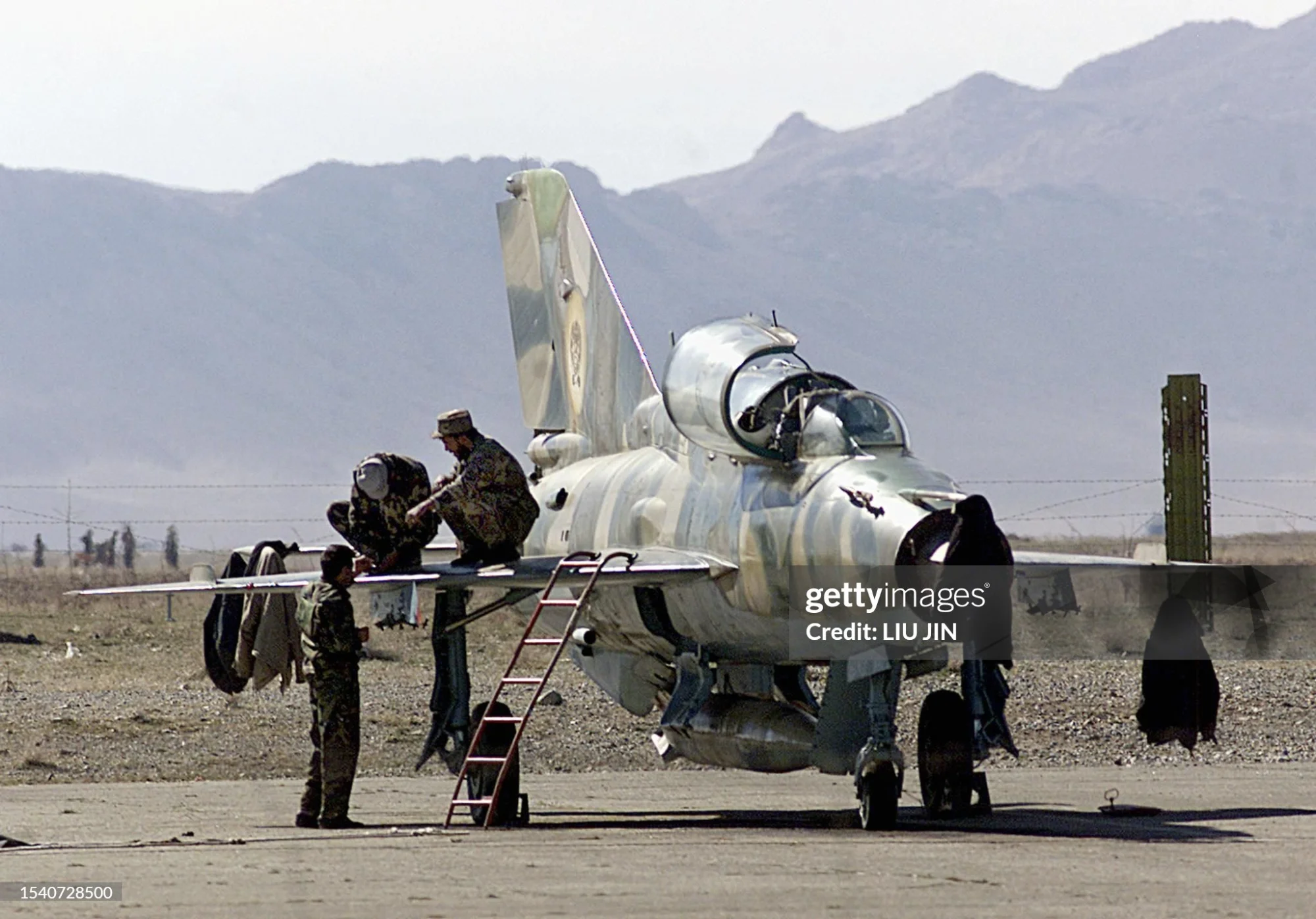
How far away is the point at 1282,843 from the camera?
44.1 feet

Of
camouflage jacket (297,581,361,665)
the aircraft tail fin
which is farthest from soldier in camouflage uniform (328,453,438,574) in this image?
the aircraft tail fin

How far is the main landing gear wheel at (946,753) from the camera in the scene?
15.8m

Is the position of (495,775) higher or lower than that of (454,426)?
lower

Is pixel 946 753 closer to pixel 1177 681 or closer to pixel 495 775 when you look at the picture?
pixel 1177 681

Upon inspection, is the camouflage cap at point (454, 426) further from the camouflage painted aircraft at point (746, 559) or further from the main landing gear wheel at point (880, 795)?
the main landing gear wheel at point (880, 795)

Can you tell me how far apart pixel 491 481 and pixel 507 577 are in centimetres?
115

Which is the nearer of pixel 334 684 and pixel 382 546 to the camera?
pixel 334 684

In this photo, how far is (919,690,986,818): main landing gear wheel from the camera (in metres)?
15.8

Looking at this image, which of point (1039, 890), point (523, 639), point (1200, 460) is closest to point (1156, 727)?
point (523, 639)

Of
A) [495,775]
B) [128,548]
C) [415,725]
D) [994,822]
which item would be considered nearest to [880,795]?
[994,822]

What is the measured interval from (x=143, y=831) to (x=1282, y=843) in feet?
25.1

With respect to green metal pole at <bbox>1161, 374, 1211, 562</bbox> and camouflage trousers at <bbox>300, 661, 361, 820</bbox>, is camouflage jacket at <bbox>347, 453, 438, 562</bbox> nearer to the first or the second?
camouflage trousers at <bbox>300, 661, 361, 820</bbox>

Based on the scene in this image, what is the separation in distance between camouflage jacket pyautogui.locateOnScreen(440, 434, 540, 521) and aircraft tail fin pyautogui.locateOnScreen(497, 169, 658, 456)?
2.78 meters

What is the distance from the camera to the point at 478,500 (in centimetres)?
1734
